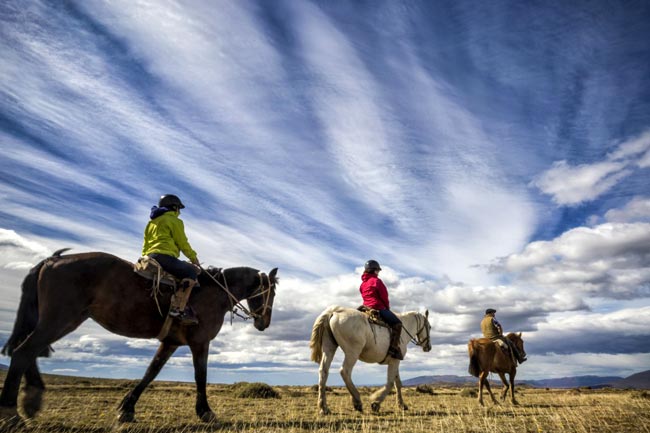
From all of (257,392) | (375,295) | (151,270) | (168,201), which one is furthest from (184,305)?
(257,392)

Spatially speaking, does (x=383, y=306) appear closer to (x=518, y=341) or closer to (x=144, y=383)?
(x=144, y=383)

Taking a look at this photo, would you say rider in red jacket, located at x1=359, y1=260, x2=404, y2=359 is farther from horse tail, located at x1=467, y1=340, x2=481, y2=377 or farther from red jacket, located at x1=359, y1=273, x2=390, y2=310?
horse tail, located at x1=467, y1=340, x2=481, y2=377

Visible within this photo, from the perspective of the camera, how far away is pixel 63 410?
10.1 meters

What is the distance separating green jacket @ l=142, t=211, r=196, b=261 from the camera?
8.81m

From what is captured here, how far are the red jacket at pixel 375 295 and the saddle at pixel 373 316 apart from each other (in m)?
0.13

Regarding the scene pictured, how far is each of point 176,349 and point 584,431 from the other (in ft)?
27.0

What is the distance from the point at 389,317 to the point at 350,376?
2.06 meters

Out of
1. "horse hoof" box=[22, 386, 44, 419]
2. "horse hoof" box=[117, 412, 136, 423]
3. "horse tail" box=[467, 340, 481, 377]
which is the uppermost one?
"horse tail" box=[467, 340, 481, 377]

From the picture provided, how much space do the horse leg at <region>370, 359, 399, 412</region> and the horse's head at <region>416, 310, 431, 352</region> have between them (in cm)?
171

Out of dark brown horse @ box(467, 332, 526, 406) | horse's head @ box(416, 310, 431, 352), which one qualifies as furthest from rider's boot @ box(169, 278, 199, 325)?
dark brown horse @ box(467, 332, 526, 406)

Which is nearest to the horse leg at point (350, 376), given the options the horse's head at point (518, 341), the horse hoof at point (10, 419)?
the horse hoof at point (10, 419)

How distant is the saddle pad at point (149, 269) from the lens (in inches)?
328

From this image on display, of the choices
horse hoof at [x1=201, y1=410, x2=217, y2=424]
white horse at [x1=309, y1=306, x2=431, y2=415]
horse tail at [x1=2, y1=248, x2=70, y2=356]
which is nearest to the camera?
horse tail at [x1=2, y1=248, x2=70, y2=356]

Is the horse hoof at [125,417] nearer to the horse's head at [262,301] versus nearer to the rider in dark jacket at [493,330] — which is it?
the horse's head at [262,301]
